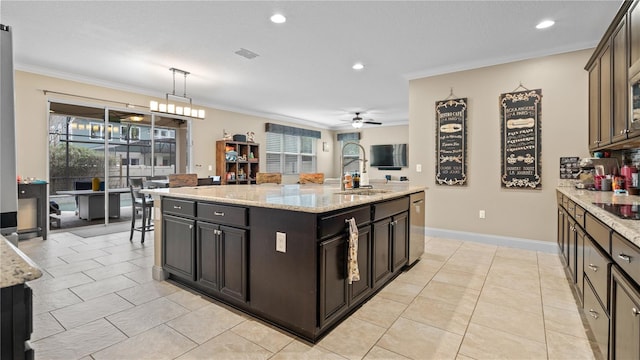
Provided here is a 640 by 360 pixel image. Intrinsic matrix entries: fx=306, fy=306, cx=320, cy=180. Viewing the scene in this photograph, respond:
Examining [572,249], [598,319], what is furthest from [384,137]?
[598,319]

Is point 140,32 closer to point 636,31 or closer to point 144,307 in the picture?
point 144,307

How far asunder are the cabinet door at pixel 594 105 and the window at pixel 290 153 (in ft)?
22.3

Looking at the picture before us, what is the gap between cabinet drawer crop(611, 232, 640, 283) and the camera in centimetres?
115

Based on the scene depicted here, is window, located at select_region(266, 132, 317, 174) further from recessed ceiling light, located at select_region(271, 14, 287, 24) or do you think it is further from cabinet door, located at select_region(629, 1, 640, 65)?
cabinet door, located at select_region(629, 1, 640, 65)

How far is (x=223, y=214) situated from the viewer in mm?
2342

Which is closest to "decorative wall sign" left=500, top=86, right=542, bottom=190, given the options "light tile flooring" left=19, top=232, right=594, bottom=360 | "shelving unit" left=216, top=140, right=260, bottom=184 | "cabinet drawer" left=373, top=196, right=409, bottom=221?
"light tile flooring" left=19, top=232, right=594, bottom=360

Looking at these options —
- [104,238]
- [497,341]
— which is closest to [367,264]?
[497,341]

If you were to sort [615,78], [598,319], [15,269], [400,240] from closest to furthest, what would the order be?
1. [15,269]
2. [598,319]
3. [615,78]
4. [400,240]

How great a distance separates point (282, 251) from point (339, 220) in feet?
1.41

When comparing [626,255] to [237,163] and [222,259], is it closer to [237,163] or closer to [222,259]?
[222,259]

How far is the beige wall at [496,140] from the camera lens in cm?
379

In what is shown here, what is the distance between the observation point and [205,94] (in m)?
6.16

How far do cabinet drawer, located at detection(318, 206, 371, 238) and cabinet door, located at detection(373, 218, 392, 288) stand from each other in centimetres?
19

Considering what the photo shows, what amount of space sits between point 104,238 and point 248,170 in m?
3.52
